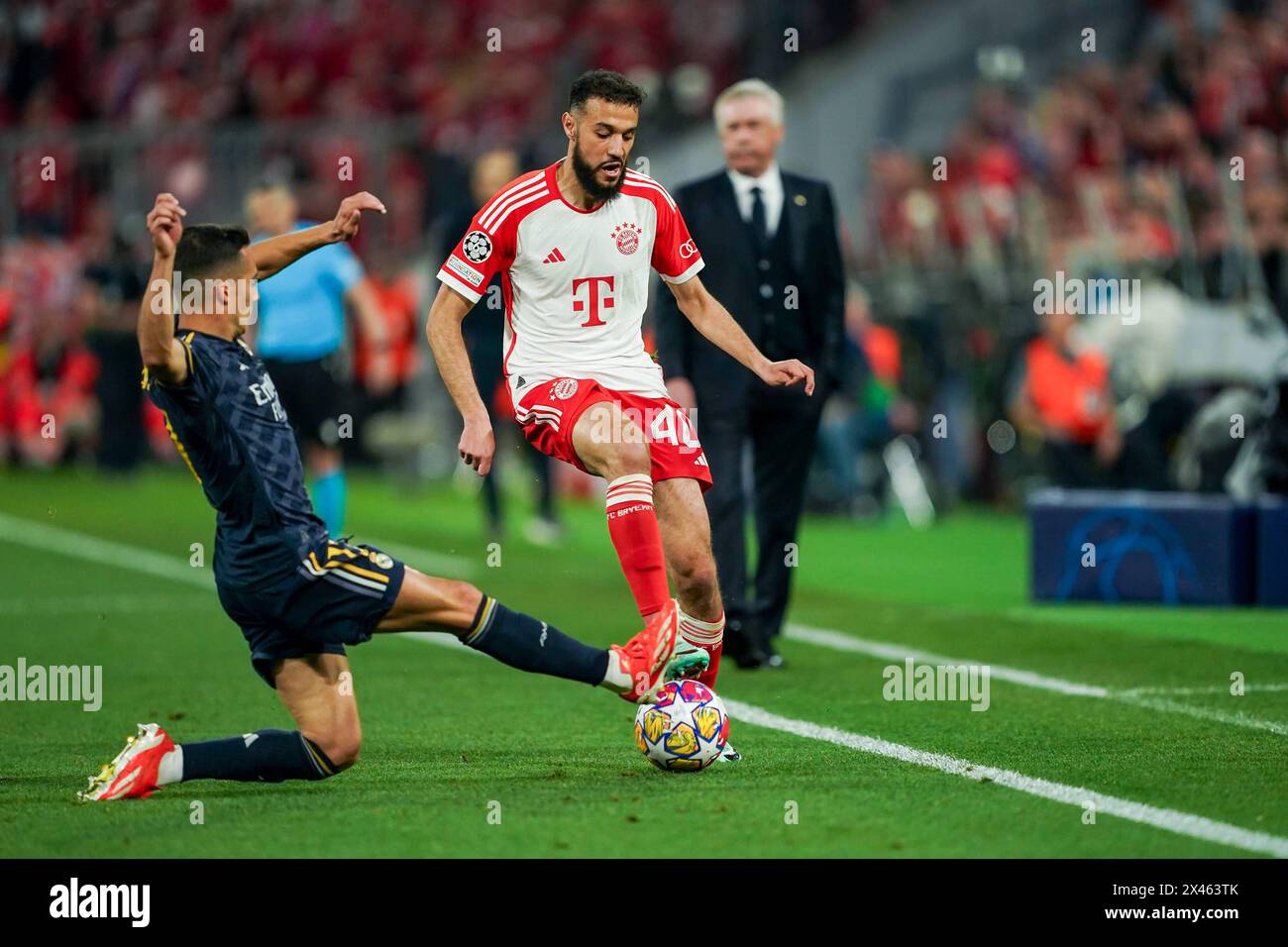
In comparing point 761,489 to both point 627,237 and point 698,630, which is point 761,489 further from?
point 627,237

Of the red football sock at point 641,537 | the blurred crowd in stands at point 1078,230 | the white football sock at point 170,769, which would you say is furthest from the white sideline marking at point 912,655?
the blurred crowd in stands at point 1078,230

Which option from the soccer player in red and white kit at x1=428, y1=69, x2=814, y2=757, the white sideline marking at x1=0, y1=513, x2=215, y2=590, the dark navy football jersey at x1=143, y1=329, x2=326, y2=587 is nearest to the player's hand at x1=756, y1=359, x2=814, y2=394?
the soccer player in red and white kit at x1=428, y1=69, x2=814, y2=757

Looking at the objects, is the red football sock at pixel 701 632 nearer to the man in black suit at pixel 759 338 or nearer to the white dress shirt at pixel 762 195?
the man in black suit at pixel 759 338

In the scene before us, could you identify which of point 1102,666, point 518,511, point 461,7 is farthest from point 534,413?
point 461,7

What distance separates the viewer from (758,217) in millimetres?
9398

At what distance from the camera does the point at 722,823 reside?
19.3 ft

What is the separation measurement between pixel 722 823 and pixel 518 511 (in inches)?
475

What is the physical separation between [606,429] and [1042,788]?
192 cm

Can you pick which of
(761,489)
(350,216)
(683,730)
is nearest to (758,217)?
(761,489)

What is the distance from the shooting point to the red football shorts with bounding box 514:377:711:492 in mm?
7250

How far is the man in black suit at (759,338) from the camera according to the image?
9.21 meters

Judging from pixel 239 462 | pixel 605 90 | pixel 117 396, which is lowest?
pixel 239 462

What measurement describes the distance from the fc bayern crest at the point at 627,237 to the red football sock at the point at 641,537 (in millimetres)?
820

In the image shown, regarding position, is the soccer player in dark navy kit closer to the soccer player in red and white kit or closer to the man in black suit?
the soccer player in red and white kit
